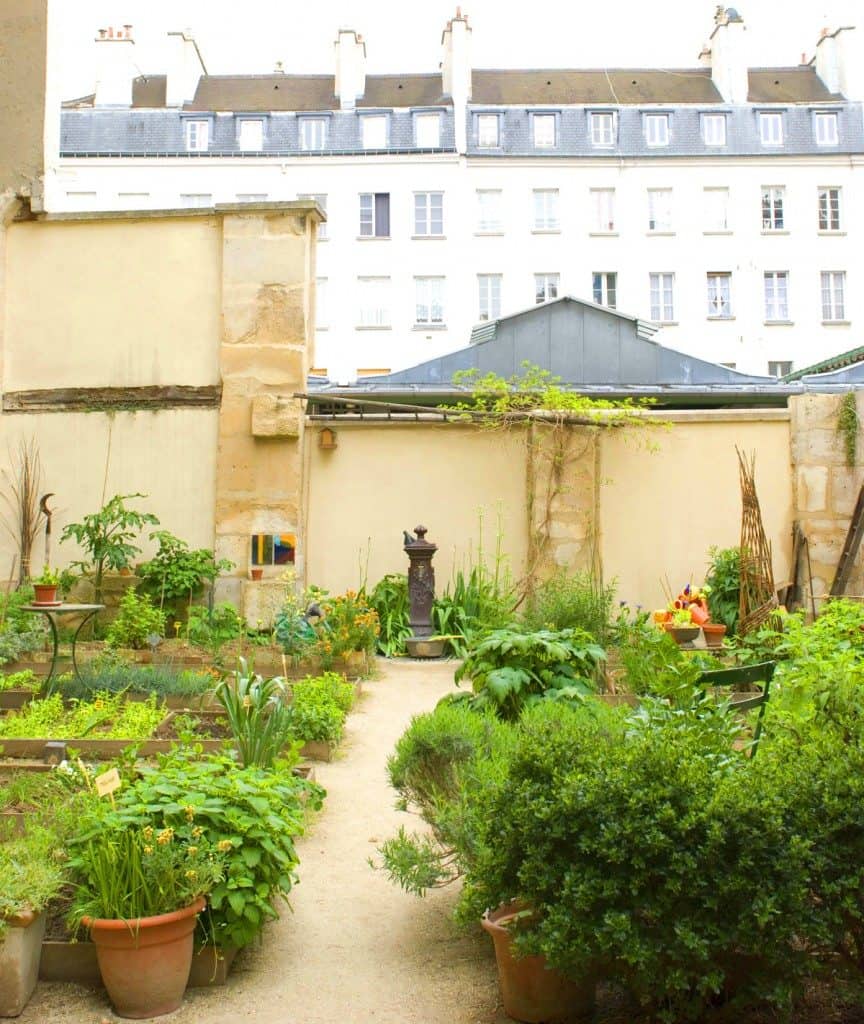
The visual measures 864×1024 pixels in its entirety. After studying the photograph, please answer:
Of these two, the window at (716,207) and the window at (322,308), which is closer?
the window at (322,308)

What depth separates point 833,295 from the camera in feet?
98.9

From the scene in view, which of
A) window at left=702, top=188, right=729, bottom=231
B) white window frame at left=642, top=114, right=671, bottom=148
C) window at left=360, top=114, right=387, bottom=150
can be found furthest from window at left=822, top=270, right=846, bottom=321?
window at left=360, top=114, right=387, bottom=150

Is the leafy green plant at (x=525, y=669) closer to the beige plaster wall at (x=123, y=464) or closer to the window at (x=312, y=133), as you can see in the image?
the beige plaster wall at (x=123, y=464)

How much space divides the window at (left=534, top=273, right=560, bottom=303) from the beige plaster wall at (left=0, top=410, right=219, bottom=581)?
70.2 ft

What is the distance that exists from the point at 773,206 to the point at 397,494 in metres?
24.4

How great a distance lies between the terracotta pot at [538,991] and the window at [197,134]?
31339 millimetres

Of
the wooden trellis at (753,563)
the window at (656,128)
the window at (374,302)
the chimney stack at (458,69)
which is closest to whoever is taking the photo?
the wooden trellis at (753,563)

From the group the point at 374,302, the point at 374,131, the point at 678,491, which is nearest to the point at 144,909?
the point at 678,491

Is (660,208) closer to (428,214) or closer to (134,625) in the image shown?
(428,214)

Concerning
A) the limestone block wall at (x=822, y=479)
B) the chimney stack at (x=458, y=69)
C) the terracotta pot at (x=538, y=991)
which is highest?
the chimney stack at (x=458, y=69)

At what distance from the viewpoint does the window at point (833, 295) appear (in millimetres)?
30031

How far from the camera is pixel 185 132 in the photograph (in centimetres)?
3109

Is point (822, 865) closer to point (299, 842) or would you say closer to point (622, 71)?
point (299, 842)

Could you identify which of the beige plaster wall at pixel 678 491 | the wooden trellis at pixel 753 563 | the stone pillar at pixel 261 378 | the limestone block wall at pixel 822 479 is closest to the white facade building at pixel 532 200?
the stone pillar at pixel 261 378
